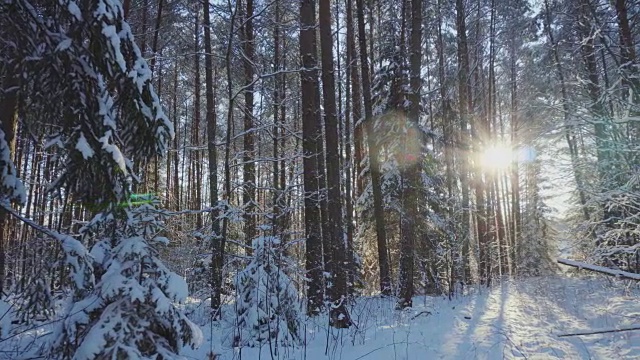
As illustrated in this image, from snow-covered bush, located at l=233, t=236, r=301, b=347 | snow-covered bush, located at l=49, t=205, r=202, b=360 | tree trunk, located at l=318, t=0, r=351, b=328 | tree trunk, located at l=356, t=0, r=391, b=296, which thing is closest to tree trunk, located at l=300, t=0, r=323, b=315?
tree trunk, located at l=318, t=0, r=351, b=328

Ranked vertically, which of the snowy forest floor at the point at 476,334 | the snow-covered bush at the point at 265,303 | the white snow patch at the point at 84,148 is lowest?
the snowy forest floor at the point at 476,334

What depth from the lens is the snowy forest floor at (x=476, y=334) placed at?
4914 millimetres

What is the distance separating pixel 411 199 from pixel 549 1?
36.8ft

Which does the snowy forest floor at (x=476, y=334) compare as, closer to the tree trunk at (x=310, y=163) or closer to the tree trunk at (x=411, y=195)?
the tree trunk at (x=411, y=195)

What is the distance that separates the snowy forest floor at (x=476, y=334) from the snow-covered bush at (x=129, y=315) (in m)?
0.94

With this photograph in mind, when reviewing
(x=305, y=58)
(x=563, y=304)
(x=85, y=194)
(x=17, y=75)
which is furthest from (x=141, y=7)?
(x=563, y=304)

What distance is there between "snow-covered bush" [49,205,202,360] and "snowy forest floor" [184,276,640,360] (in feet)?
3.07

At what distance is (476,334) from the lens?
6012mm

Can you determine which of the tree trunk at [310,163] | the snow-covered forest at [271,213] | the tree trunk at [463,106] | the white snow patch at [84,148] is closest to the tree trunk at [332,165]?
the snow-covered forest at [271,213]

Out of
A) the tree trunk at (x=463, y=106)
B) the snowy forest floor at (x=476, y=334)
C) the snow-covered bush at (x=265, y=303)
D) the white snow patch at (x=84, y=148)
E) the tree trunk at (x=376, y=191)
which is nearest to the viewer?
the white snow patch at (x=84, y=148)

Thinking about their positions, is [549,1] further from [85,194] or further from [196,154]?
[196,154]

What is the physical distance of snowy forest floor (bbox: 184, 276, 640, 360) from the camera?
491 centimetres

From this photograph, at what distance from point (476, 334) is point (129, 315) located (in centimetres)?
469

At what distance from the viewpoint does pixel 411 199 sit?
8.42 meters
